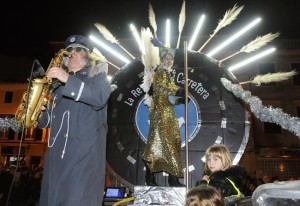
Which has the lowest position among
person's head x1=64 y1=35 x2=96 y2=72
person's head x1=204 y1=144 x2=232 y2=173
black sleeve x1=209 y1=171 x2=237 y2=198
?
black sleeve x1=209 y1=171 x2=237 y2=198

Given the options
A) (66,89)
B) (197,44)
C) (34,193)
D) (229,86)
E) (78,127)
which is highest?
(197,44)

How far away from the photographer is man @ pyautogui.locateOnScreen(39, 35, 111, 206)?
7.54 ft

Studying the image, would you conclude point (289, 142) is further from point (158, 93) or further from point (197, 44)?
point (158, 93)

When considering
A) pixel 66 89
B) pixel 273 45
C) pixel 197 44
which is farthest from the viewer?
pixel 273 45

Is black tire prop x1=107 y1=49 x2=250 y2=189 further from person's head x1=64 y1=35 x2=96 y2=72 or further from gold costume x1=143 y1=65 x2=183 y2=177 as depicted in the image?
person's head x1=64 y1=35 x2=96 y2=72

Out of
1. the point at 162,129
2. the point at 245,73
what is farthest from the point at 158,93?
the point at 245,73

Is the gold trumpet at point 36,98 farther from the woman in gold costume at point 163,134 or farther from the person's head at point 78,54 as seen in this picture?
the woman in gold costume at point 163,134

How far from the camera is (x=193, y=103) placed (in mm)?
7234

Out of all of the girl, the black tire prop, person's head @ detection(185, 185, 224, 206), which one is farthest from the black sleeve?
the black tire prop

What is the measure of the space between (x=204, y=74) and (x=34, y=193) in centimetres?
759

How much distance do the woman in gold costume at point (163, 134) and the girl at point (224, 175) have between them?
38.6 inches

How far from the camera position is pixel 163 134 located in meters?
5.13

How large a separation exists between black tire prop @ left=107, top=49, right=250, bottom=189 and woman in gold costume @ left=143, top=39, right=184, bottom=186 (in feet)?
5.57

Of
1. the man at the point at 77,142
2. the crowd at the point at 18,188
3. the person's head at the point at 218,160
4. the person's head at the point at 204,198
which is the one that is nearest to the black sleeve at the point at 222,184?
the person's head at the point at 218,160
